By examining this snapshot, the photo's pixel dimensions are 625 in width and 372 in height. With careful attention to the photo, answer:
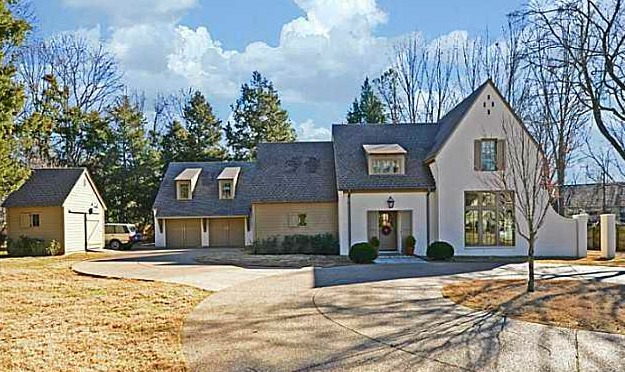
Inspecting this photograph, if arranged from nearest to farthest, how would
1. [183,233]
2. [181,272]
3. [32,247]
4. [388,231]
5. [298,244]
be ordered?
1. [181,272]
2. [388,231]
3. [298,244]
4. [32,247]
5. [183,233]

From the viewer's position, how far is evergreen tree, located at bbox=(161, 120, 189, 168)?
4238cm

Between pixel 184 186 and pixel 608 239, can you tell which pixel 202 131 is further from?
pixel 608 239

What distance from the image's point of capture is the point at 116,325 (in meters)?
8.91

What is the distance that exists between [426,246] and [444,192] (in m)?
2.45

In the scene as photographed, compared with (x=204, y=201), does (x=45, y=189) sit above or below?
above

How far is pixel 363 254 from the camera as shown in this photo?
19.5 m

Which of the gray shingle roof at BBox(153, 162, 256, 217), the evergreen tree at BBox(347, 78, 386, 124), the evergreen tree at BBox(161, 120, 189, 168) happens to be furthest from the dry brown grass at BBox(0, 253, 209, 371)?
the evergreen tree at BBox(347, 78, 386, 124)

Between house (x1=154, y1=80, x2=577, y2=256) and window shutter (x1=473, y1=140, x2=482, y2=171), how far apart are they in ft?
0.14

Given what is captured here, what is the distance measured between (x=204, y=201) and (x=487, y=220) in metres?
17.2

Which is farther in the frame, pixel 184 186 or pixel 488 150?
pixel 184 186

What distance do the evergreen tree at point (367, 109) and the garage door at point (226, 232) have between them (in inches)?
669

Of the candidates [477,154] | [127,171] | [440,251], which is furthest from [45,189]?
[477,154]

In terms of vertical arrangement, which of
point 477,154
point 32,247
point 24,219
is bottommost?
point 32,247

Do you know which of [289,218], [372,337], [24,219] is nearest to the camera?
[372,337]
